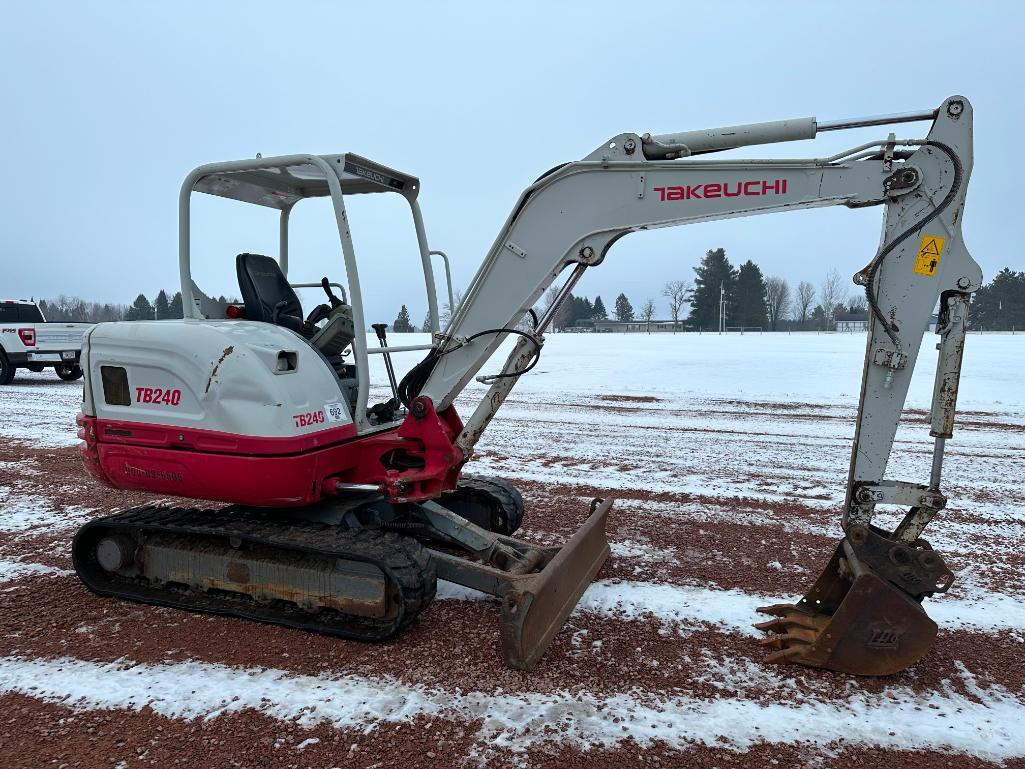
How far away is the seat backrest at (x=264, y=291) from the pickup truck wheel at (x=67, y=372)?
1482 centimetres

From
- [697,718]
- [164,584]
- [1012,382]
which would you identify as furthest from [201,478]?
[1012,382]

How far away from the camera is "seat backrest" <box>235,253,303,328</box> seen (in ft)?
15.8

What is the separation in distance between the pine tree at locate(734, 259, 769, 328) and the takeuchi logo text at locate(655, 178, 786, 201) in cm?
7463

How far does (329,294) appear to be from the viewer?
200 inches

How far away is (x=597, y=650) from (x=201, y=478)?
257 centimetres

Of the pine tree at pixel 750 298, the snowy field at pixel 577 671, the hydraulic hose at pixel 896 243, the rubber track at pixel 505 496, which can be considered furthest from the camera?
the pine tree at pixel 750 298

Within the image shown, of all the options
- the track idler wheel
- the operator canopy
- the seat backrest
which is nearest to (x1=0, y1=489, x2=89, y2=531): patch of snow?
the seat backrest

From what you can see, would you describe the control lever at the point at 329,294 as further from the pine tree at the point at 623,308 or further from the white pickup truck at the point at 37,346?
the pine tree at the point at 623,308

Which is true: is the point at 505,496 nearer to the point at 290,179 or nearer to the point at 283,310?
the point at 283,310

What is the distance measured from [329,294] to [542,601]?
2746 millimetres

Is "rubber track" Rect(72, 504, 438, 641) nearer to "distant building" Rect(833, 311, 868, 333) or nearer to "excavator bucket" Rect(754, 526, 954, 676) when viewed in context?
"excavator bucket" Rect(754, 526, 954, 676)

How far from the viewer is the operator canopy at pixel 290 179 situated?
4.38m

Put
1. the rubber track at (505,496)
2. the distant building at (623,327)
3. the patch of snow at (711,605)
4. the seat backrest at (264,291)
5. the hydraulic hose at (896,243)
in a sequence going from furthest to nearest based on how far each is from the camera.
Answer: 1. the distant building at (623,327)
2. the rubber track at (505,496)
3. the seat backrest at (264,291)
4. the patch of snow at (711,605)
5. the hydraulic hose at (896,243)

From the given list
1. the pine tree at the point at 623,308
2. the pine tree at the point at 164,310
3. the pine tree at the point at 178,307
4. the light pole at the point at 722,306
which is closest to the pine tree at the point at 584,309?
the pine tree at the point at 623,308
